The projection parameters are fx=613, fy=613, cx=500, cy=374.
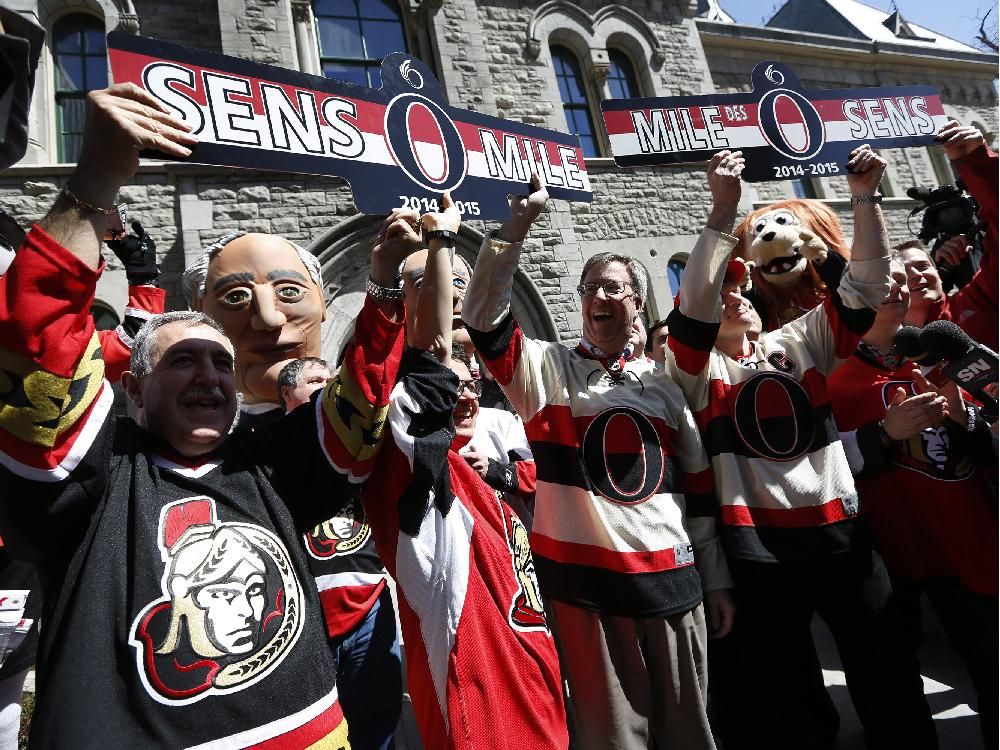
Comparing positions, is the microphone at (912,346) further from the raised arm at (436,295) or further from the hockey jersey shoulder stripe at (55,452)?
the hockey jersey shoulder stripe at (55,452)

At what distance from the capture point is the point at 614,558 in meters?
2.08

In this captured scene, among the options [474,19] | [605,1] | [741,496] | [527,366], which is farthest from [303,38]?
[741,496]

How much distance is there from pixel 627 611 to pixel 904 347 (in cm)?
120

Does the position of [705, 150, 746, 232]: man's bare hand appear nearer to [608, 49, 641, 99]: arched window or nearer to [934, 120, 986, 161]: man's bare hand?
[934, 120, 986, 161]: man's bare hand

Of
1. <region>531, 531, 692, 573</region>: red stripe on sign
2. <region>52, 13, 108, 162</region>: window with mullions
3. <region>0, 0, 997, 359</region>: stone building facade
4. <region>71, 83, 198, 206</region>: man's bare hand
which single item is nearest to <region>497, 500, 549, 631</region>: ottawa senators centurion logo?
<region>531, 531, 692, 573</region>: red stripe on sign

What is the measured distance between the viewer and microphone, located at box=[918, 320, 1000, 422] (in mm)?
1521

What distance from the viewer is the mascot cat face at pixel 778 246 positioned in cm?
279

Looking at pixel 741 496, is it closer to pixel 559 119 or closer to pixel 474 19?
pixel 559 119

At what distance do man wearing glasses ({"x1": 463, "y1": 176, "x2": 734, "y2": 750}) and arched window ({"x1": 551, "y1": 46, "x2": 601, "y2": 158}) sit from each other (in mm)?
7775

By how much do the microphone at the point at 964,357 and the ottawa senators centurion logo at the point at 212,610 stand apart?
67.2 inches

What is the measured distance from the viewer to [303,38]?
26.1 ft

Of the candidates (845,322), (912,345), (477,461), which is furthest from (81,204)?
(845,322)

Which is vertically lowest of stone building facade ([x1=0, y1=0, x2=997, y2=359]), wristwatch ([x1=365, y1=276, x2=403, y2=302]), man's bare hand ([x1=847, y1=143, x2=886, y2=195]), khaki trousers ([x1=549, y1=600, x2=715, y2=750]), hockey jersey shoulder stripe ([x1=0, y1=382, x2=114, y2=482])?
khaki trousers ([x1=549, y1=600, x2=715, y2=750])

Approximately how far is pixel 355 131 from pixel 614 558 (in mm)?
1874
